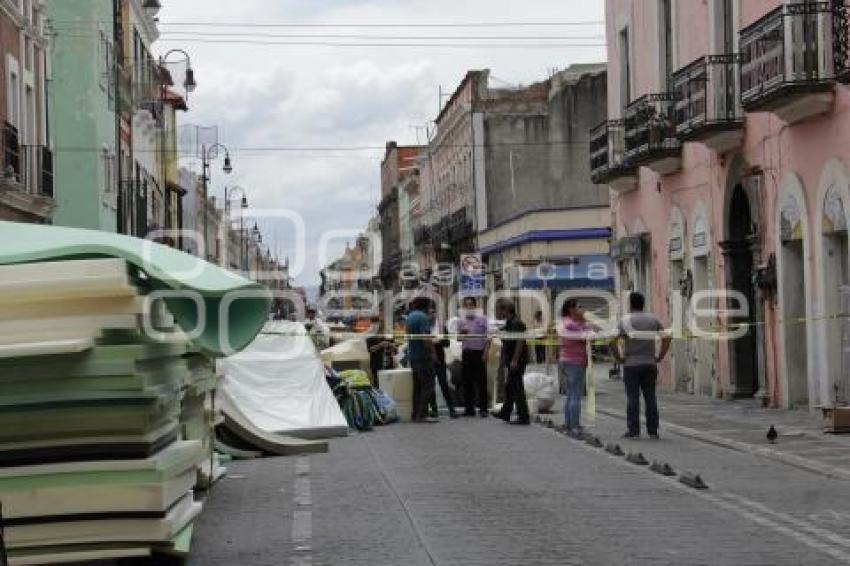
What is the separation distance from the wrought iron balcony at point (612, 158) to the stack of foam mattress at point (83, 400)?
21.6 meters

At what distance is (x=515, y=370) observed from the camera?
19875 millimetres

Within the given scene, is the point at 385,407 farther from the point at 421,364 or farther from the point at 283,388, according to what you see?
the point at 283,388

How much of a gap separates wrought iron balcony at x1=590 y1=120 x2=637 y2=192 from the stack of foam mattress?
71.0 feet

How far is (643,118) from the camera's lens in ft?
89.0

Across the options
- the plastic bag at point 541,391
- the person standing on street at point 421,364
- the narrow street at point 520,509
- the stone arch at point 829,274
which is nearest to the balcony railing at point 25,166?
the person standing on street at point 421,364

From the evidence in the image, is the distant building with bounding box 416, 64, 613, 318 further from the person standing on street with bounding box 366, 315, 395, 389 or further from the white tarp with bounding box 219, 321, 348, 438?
the white tarp with bounding box 219, 321, 348, 438

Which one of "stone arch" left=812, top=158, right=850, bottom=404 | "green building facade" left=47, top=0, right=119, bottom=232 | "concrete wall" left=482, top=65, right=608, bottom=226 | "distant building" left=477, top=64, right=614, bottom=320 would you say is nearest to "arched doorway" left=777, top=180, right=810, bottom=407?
"stone arch" left=812, top=158, right=850, bottom=404

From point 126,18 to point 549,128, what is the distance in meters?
18.9

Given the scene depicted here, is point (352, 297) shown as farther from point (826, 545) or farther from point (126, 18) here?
point (826, 545)

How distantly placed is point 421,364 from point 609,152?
11.0 metres

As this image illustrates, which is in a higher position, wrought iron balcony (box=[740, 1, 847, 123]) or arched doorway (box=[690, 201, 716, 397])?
wrought iron balcony (box=[740, 1, 847, 123])

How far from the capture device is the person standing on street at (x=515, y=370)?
19875mm

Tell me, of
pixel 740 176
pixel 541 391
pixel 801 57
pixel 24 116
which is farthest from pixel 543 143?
pixel 801 57

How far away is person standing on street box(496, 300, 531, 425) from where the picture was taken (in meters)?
19.9
